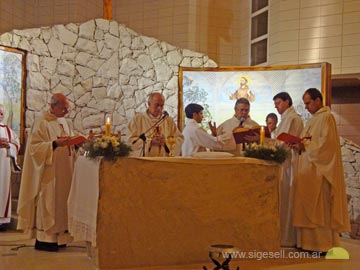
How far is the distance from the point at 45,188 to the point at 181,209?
184cm

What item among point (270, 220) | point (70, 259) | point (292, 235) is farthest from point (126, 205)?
point (292, 235)

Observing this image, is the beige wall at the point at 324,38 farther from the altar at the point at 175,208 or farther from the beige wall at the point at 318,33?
the altar at the point at 175,208

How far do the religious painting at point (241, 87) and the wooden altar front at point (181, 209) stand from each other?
3.51 m

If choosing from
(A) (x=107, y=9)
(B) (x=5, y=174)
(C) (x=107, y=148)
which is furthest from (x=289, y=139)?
(A) (x=107, y=9)

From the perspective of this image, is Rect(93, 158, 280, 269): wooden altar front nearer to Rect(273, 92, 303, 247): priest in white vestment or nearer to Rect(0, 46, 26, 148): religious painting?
Rect(273, 92, 303, 247): priest in white vestment

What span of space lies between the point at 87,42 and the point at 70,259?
5.46 meters

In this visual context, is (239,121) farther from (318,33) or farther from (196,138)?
(318,33)

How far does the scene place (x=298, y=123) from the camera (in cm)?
665

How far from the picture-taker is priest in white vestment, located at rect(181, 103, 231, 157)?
6.98 m

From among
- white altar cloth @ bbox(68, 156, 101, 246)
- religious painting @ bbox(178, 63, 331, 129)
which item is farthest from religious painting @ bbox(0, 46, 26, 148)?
white altar cloth @ bbox(68, 156, 101, 246)

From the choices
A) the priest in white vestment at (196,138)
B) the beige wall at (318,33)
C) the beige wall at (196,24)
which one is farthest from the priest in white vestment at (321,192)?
the beige wall at (196,24)

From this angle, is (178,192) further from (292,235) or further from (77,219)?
(292,235)

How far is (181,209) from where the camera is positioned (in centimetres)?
508

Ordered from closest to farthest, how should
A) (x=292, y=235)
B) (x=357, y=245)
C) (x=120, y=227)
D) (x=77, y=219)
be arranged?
(x=120, y=227)
(x=77, y=219)
(x=292, y=235)
(x=357, y=245)
